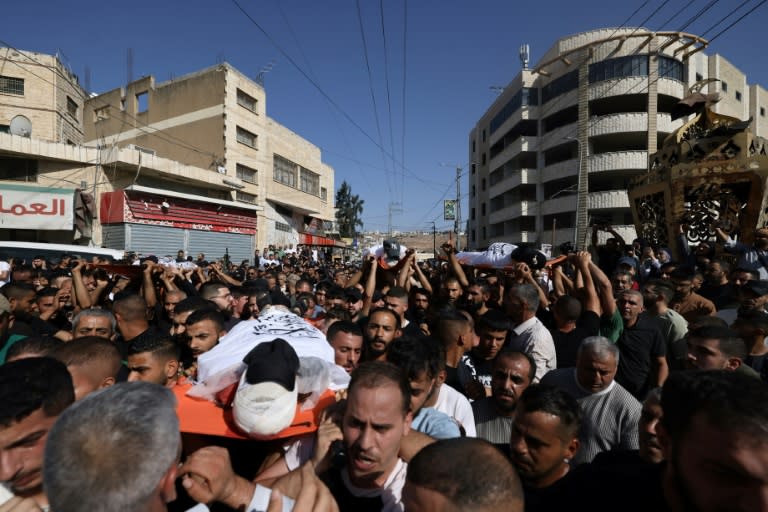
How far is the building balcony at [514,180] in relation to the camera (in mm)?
A: 34344

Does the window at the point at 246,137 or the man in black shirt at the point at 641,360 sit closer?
the man in black shirt at the point at 641,360

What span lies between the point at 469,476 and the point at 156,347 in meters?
2.20

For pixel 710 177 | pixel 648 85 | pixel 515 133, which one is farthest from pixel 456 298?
pixel 515 133

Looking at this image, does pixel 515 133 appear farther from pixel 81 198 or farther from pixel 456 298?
pixel 456 298

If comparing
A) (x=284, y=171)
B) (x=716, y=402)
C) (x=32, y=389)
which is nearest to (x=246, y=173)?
(x=284, y=171)

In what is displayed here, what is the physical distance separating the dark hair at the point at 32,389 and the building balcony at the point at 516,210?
117ft

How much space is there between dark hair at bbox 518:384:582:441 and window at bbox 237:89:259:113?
27683 millimetres

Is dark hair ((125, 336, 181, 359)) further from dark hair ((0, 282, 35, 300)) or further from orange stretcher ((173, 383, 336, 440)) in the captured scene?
dark hair ((0, 282, 35, 300))

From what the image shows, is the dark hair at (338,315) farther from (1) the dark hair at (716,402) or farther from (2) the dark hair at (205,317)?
(1) the dark hair at (716,402)

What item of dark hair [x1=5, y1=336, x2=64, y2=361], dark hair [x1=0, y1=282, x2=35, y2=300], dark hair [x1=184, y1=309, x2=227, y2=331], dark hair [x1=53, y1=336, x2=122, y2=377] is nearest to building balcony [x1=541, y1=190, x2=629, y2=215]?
dark hair [x1=184, y1=309, x2=227, y2=331]

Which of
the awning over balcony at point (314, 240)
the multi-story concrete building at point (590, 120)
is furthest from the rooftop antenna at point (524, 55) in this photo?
the awning over balcony at point (314, 240)

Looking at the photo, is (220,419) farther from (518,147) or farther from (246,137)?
(518,147)

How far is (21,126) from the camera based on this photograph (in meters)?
20.0

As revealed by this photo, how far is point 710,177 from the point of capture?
7.16m
